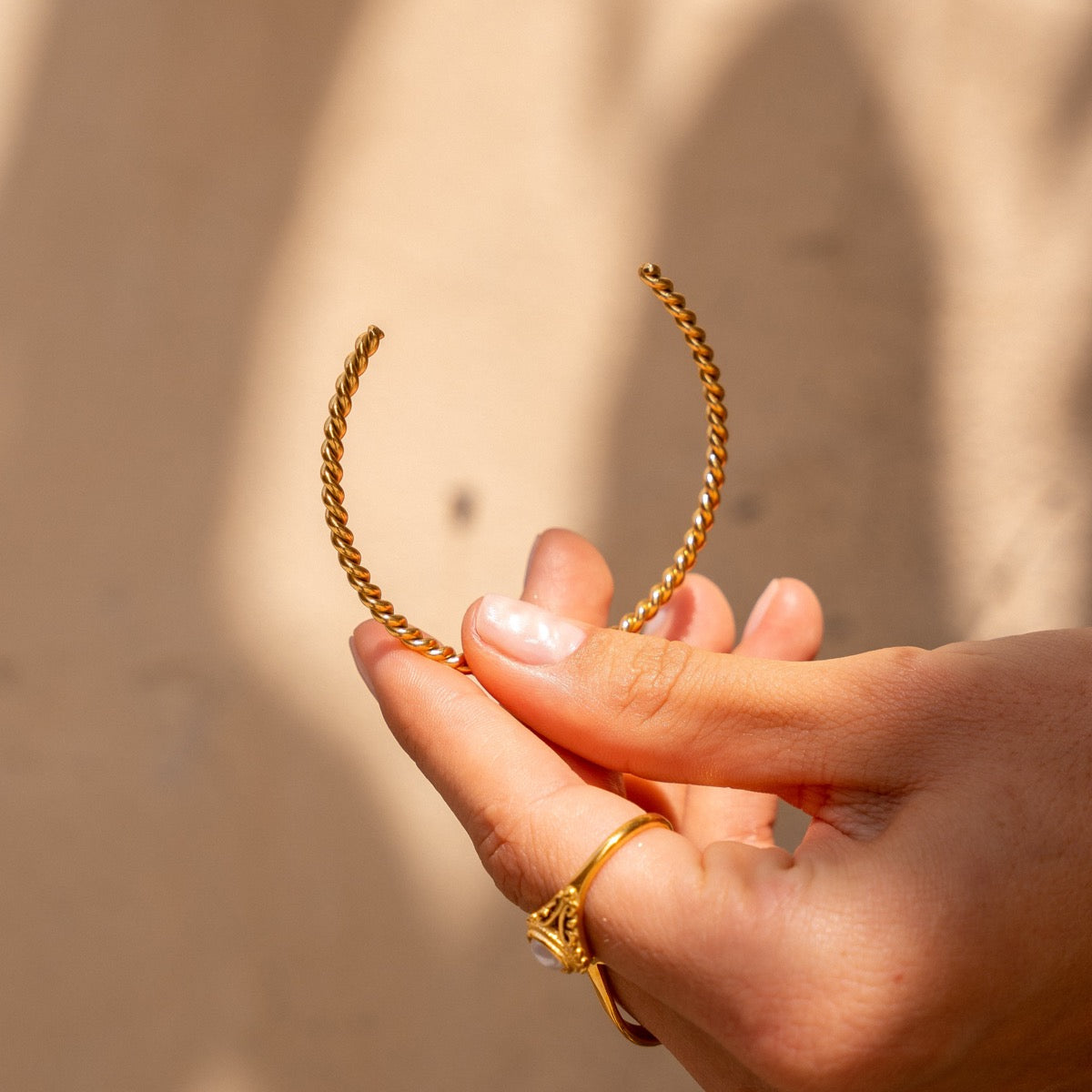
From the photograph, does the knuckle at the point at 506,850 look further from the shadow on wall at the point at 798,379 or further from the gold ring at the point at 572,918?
the shadow on wall at the point at 798,379

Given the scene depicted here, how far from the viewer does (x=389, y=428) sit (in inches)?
56.5

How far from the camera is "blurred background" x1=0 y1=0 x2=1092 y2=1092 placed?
1382 millimetres

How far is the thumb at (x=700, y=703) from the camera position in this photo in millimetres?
761

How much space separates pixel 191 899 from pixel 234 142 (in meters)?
0.94

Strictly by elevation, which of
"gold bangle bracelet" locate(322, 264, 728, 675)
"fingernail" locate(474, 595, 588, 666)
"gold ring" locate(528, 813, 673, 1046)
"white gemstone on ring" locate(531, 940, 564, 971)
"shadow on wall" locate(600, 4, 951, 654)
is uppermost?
"shadow on wall" locate(600, 4, 951, 654)

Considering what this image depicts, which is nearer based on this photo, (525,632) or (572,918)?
(572,918)

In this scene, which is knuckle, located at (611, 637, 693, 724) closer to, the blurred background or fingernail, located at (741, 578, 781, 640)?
fingernail, located at (741, 578, 781, 640)

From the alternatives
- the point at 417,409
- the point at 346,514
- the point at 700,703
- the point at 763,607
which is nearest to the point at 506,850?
the point at 700,703

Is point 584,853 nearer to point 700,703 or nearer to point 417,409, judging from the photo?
point 700,703

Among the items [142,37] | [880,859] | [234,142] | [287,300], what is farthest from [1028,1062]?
[142,37]

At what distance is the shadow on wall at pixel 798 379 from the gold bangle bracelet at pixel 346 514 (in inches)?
12.4

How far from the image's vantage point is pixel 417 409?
1.43 m

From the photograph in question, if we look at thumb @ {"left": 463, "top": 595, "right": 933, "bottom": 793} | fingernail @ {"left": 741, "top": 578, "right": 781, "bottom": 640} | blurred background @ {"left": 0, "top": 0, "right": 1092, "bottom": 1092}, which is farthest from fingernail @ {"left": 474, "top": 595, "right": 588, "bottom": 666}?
blurred background @ {"left": 0, "top": 0, "right": 1092, "bottom": 1092}

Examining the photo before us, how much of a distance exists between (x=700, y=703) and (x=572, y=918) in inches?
6.8
